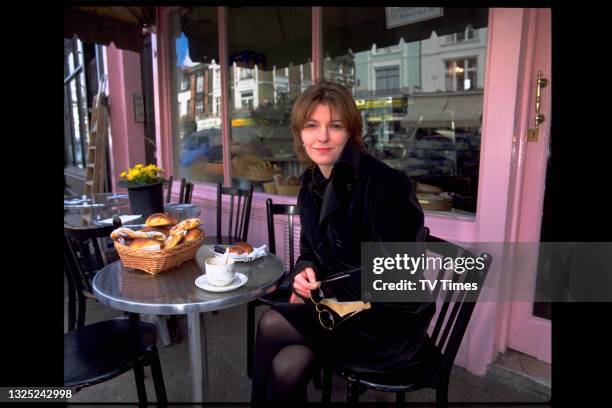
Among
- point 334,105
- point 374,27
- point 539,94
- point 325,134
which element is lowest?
point 325,134

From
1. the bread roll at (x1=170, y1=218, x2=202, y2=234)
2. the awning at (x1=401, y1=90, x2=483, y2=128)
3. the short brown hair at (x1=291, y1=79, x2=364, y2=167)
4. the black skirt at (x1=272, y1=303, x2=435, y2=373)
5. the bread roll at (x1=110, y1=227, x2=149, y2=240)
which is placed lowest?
the black skirt at (x1=272, y1=303, x2=435, y2=373)

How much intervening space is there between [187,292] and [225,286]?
14 cm

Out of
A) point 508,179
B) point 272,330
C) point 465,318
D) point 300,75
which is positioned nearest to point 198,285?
point 272,330

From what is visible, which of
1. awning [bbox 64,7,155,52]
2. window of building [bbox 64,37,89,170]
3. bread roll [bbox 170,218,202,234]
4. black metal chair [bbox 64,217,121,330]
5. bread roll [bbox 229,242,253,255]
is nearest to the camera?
bread roll [bbox 170,218,202,234]

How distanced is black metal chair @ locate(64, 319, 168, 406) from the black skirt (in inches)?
25.5

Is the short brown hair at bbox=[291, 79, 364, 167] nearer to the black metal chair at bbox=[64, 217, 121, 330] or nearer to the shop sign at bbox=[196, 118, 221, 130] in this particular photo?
the black metal chair at bbox=[64, 217, 121, 330]

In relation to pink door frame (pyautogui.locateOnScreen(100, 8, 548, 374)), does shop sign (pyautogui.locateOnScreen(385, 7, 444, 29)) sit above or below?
above

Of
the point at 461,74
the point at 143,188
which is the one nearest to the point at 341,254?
the point at 143,188

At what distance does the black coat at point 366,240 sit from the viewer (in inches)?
55.6

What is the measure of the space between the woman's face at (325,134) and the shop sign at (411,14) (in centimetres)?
238

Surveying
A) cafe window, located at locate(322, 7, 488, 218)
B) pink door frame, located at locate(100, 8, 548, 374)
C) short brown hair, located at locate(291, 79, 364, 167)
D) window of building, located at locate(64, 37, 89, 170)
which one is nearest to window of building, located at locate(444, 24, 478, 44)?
cafe window, located at locate(322, 7, 488, 218)

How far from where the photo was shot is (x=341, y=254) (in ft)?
5.14

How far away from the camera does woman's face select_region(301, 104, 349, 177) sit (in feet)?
5.02

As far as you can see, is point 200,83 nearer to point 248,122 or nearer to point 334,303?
point 248,122
